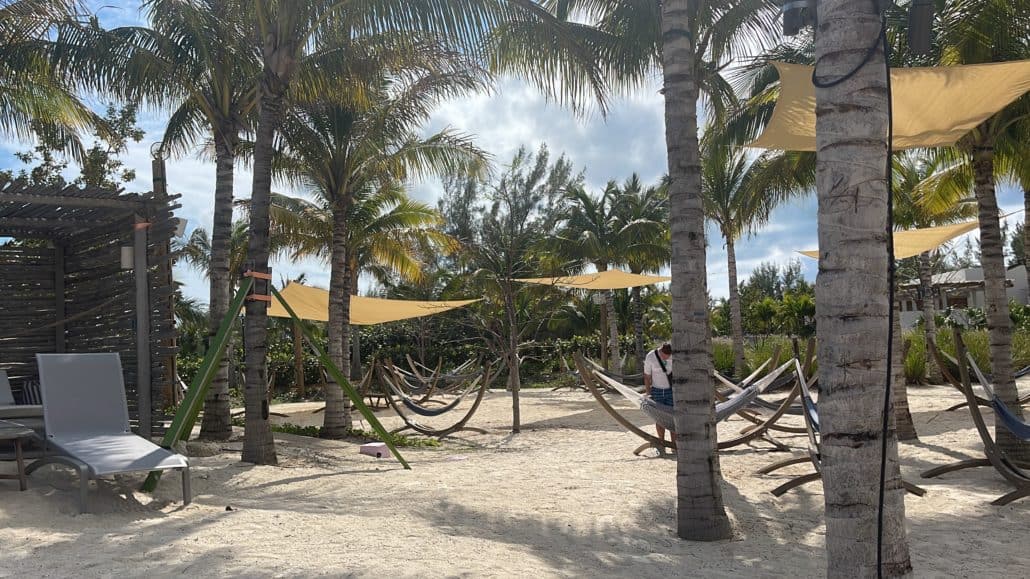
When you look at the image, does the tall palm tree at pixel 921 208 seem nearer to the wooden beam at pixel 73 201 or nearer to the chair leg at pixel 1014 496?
the chair leg at pixel 1014 496

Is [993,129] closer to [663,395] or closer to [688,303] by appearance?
[663,395]

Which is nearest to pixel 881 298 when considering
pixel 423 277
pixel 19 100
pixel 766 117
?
pixel 766 117

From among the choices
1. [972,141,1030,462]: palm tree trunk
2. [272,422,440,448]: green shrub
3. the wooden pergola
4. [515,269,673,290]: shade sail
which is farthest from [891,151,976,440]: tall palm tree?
the wooden pergola

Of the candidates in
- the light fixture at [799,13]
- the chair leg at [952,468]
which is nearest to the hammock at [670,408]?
the chair leg at [952,468]

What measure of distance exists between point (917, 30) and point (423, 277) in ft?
50.6

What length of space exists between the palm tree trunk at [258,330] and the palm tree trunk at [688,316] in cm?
351

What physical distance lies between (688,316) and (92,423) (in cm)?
382

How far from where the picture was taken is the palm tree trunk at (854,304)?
2.03m

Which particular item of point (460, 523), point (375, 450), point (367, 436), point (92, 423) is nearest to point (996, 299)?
point (460, 523)

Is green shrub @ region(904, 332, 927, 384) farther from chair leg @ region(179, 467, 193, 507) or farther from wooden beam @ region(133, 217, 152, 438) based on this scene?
chair leg @ region(179, 467, 193, 507)

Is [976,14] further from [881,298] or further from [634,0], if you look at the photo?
[881,298]

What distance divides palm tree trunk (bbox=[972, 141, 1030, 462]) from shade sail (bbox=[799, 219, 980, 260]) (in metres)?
1.66

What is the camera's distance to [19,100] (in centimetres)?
868

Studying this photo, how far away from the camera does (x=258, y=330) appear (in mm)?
6359
